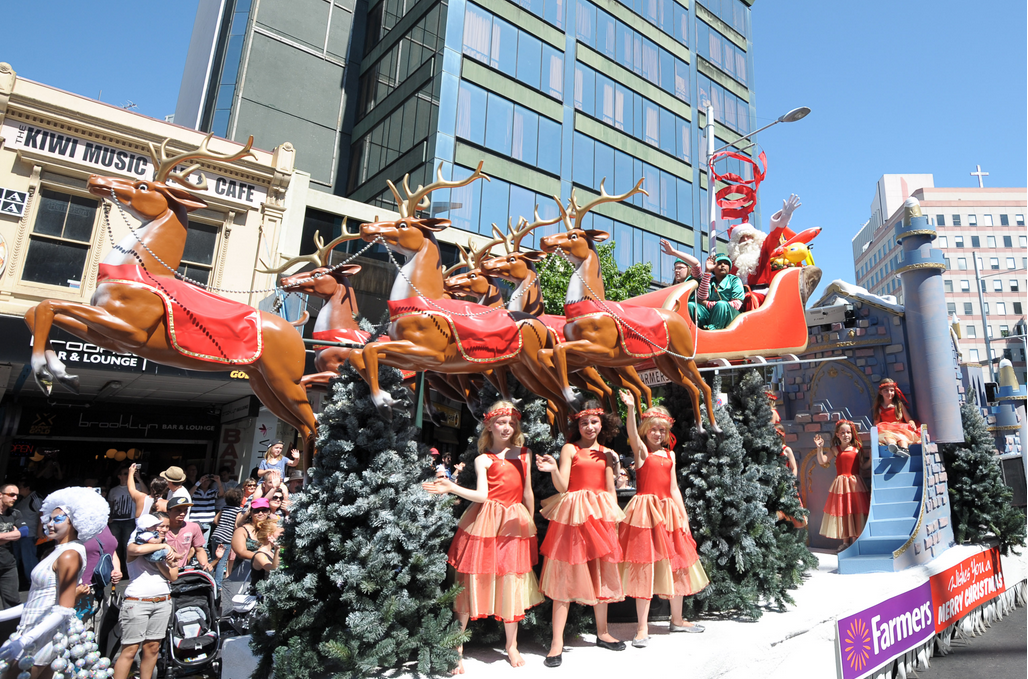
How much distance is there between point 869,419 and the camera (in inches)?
392

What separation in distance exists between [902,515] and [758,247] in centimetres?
437

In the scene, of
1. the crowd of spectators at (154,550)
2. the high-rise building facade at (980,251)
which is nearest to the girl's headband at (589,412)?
the crowd of spectators at (154,550)

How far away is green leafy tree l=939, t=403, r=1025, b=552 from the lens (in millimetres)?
9641

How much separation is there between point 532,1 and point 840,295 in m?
16.5

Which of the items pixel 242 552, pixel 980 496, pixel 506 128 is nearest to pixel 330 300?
pixel 242 552

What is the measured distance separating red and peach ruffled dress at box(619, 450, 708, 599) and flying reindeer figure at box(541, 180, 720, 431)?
42.6 inches

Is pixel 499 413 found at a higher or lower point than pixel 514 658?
higher

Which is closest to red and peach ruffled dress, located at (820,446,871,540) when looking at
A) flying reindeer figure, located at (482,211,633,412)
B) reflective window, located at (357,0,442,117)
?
flying reindeer figure, located at (482,211,633,412)

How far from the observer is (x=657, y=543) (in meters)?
5.16

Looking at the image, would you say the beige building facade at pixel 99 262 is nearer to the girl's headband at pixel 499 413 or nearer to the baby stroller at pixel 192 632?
the baby stroller at pixel 192 632

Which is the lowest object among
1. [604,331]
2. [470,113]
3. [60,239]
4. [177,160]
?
[604,331]

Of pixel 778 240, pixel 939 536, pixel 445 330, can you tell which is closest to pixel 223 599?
pixel 445 330

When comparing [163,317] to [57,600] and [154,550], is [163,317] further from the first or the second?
[57,600]

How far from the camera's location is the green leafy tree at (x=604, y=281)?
45.1ft
